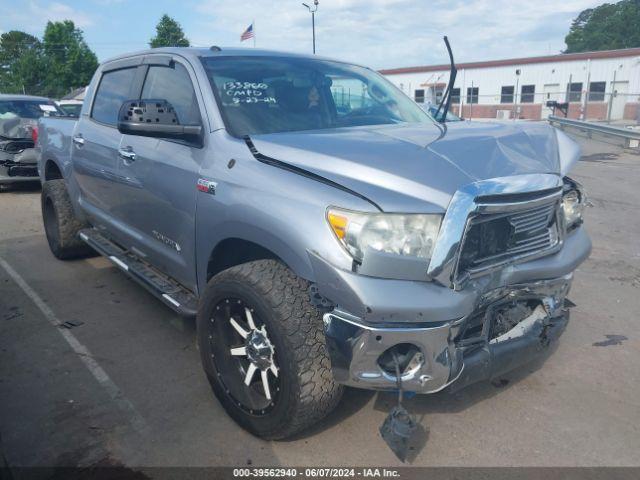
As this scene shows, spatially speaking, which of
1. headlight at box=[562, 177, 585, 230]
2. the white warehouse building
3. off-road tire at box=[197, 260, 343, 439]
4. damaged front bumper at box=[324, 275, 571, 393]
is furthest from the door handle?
the white warehouse building

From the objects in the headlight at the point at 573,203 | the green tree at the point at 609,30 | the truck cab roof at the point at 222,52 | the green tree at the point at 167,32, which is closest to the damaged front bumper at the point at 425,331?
the headlight at the point at 573,203

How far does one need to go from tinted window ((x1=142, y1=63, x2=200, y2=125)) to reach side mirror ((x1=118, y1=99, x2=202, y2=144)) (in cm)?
14

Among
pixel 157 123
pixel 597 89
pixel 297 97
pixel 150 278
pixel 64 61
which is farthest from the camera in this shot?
pixel 64 61

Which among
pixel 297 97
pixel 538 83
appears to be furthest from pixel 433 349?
pixel 538 83

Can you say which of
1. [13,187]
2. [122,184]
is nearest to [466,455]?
[122,184]

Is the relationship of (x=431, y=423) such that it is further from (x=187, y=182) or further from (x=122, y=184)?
(x=122, y=184)

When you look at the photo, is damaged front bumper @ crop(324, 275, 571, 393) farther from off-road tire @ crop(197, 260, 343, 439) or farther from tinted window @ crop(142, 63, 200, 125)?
tinted window @ crop(142, 63, 200, 125)

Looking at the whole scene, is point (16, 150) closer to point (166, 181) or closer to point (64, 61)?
point (166, 181)

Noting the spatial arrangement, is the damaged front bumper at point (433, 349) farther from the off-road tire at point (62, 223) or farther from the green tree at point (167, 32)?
the green tree at point (167, 32)

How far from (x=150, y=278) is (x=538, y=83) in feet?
126

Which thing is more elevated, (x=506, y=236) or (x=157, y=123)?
(x=157, y=123)

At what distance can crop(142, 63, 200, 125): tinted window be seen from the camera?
10.9 feet

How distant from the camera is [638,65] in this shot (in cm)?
3338

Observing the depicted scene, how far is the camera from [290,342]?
2395mm
